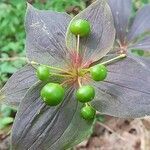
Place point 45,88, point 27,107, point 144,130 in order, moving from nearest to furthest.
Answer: point 45,88, point 27,107, point 144,130

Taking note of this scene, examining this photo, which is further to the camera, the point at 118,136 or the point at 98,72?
the point at 118,136

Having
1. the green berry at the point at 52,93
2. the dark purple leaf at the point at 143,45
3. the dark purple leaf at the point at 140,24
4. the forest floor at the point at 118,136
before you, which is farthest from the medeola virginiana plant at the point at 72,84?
the forest floor at the point at 118,136

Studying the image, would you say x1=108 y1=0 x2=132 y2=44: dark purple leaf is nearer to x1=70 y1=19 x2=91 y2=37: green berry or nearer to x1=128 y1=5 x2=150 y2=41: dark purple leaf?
x1=128 y1=5 x2=150 y2=41: dark purple leaf

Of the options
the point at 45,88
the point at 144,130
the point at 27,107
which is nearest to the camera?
the point at 45,88

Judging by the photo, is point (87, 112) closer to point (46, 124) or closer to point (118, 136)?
point (46, 124)

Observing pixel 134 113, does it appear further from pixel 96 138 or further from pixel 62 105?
pixel 96 138

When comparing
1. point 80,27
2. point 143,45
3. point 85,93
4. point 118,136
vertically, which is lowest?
point 118,136

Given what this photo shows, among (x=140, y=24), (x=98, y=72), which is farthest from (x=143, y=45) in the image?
(x=98, y=72)

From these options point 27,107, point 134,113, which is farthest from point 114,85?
point 27,107
